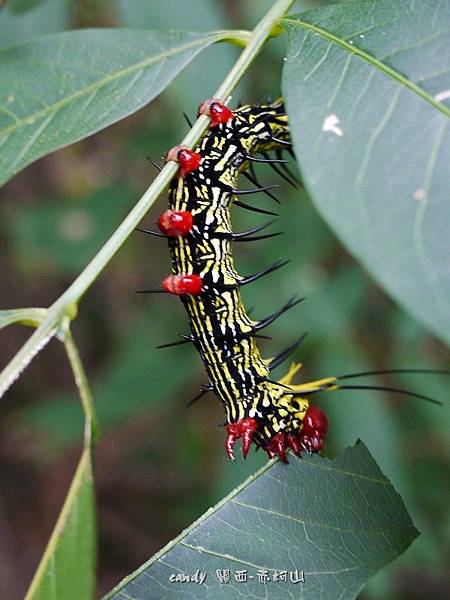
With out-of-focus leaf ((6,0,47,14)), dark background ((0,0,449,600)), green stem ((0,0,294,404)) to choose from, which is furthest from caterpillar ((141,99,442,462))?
out-of-focus leaf ((6,0,47,14))

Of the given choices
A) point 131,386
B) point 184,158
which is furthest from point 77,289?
point 131,386

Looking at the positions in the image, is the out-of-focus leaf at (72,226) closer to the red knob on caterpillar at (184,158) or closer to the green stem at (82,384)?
the red knob on caterpillar at (184,158)

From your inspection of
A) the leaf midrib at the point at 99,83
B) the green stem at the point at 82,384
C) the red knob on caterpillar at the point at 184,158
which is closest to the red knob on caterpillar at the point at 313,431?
the green stem at the point at 82,384

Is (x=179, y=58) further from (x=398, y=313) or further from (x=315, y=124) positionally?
(x=398, y=313)

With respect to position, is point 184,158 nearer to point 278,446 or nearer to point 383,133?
point 383,133

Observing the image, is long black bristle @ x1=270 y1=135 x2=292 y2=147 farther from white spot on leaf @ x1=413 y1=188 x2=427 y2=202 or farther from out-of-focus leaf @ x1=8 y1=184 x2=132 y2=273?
out-of-focus leaf @ x1=8 y1=184 x2=132 y2=273

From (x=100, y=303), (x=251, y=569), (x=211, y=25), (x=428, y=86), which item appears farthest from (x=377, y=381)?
(x=100, y=303)
